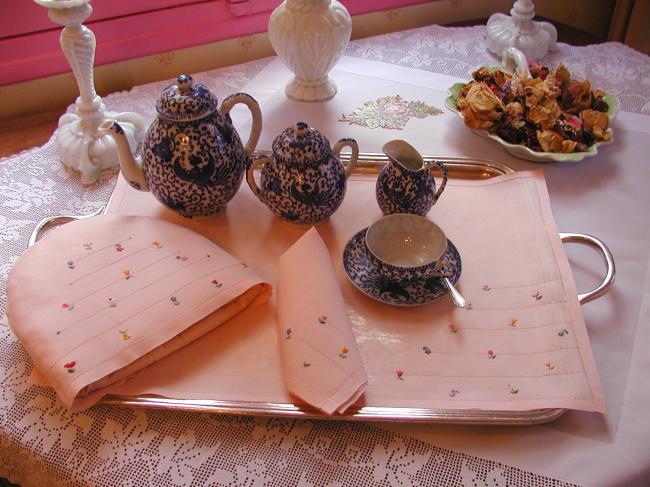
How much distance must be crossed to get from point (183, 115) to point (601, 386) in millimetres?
541

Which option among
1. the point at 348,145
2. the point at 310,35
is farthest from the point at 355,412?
the point at 310,35

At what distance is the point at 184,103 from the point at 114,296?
0.79ft

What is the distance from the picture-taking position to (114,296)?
0.62m

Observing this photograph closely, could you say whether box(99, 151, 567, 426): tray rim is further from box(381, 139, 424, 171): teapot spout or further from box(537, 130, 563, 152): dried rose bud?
box(537, 130, 563, 152): dried rose bud

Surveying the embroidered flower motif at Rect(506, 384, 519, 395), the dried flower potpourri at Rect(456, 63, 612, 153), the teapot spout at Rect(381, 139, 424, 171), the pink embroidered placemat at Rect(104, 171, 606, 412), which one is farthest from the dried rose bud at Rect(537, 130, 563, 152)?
the embroidered flower motif at Rect(506, 384, 519, 395)

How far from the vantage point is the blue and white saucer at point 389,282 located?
26.5 inches

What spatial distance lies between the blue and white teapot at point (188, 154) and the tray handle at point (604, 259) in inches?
17.0

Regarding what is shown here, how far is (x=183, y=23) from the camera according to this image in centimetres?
124

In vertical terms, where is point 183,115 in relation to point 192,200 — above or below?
above

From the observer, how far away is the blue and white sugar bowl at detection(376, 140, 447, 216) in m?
0.76

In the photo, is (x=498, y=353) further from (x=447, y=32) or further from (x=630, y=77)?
(x=447, y=32)

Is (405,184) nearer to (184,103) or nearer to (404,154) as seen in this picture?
(404,154)

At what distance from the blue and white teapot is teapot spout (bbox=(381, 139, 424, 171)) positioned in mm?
192

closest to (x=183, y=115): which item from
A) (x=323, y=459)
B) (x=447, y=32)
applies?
(x=323, y=459)
